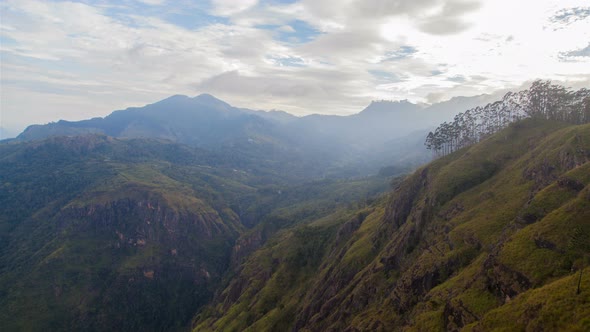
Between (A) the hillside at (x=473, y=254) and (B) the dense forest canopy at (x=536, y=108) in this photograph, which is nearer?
(A) the hillside at (x=473, y=254)

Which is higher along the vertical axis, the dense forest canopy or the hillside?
the dense forest canopy

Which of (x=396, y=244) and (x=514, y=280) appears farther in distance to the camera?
(x=396, y=244)

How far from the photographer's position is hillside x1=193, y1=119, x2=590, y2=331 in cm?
5138

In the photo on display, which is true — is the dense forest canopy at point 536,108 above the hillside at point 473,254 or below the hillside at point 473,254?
above

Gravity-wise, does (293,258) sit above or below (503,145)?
below

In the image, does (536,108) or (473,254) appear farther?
(536,108)

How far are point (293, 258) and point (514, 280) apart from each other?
460 feet

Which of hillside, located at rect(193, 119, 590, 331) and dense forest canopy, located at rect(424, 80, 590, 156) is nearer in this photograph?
hillside, located at rect(193, 119, 590, 331)

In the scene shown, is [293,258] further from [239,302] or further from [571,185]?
[571,185]

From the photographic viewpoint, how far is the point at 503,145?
121250 millimetres

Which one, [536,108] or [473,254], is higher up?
[536,108]

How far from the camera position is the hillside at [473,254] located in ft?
169

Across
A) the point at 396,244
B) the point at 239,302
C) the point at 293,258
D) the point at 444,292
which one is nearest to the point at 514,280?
the point at 444,292

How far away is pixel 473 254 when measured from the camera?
7331 centimetres
